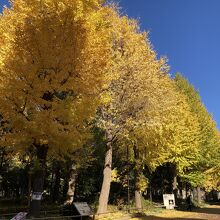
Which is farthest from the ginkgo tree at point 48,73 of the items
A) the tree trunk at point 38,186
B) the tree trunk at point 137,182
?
the tree trunk at point 137,182

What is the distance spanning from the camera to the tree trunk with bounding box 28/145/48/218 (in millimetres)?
12414

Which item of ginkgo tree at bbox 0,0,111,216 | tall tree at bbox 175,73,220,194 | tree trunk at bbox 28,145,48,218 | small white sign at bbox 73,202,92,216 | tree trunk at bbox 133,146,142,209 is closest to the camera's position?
ginkgo tree at bbox 0,0,111,216

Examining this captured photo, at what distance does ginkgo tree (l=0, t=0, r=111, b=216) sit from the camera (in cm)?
1172

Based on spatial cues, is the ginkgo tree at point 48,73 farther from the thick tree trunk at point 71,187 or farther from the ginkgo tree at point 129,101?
the thick tree trunk at point 71,187

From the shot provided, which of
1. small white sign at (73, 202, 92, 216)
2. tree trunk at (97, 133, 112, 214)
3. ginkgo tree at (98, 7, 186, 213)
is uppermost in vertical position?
ginkgo tree at (98, 7, 186, 213)

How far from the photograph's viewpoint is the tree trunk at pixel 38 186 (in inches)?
489

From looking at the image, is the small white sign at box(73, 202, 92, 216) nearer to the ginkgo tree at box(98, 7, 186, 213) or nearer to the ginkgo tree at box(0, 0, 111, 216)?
the ginkgo tree at box(98, 7, 186, 213)

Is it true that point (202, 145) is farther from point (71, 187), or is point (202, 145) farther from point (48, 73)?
point (48, 73)

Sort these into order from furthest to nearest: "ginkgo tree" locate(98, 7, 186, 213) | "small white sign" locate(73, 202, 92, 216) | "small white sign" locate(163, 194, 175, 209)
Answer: "small white sign" locate(163, 194, 175, 209), "ginkgo tree" locate(98, 7, 186, 213), "small white sign" locate(73, 202, 92, 216)

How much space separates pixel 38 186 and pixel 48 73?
4.09m

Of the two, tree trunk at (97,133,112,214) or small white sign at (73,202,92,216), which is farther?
tree trunk at (97,133,112,214)

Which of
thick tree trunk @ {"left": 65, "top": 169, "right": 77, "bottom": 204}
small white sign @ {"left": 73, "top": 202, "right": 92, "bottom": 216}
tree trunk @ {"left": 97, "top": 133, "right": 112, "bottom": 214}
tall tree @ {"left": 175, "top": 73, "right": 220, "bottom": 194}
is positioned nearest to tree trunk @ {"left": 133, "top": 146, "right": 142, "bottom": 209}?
thick tree trunk @ {"left": 65, "top": 169, "right": 77, "bottom": 204}

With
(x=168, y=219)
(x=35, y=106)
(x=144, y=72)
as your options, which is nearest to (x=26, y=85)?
(x=35, y=106)

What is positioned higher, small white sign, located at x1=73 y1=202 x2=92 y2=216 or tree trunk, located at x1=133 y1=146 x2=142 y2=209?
tree trunk, located at x1=133 y1=146 x2=142 y2=209
